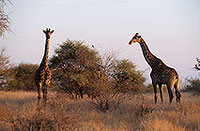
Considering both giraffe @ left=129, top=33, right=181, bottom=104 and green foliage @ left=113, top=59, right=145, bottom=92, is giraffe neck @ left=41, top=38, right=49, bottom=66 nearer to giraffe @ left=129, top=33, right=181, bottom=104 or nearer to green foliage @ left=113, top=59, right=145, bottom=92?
giraffe @ left=129, top=33, right=181, bottom=104

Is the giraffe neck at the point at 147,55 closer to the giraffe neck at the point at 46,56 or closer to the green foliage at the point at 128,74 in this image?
the green foliage at the point at 128,74

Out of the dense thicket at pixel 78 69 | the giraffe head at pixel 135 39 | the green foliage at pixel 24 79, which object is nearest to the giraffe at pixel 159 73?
the giraffe head at pixel 135 39

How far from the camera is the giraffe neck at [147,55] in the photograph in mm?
8975

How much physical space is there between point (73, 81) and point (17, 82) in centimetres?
1164

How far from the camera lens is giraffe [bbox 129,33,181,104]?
812 centimetres

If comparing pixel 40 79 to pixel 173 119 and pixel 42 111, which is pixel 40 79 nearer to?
pixel 42 111

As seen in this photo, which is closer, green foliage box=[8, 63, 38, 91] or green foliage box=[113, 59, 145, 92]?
green foliage box=[113, 59, 145, 92]

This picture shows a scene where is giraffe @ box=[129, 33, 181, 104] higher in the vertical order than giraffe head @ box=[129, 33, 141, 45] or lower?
lower

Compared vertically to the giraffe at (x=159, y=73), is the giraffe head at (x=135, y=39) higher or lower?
higher

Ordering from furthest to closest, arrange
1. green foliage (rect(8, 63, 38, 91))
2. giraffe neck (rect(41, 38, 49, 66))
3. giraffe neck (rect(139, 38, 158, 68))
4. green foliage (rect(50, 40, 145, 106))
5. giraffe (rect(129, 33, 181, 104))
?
green foliage (rect(8, 63, 38, 91)), green foliage (rect(50, 40, 145, 106)), giraffe neck (rect(139, 38, 158, 68)), giraffe (rect(129, 33, 181, 104)), giraffe neck (rect(41, 38, 49, 66))

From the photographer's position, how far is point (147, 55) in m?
9.20

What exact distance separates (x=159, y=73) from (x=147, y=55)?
1271 millimetres

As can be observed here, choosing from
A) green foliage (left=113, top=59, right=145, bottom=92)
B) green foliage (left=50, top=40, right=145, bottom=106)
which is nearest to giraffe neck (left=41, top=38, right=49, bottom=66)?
green foliage (left=50, top=40, right=145, bottom=106)

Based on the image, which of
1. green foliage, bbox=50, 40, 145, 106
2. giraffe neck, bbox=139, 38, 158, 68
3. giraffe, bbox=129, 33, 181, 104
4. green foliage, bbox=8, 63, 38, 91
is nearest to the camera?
giraffe, bbox=129, 33, 181, 104
